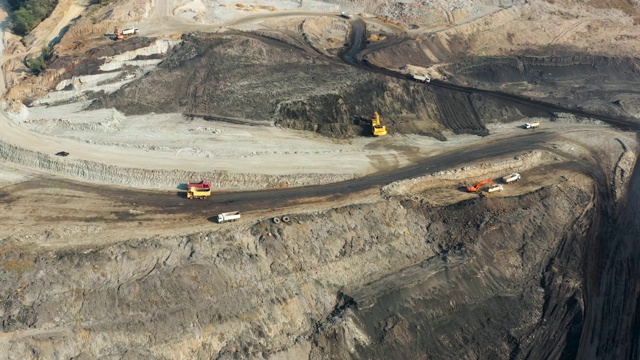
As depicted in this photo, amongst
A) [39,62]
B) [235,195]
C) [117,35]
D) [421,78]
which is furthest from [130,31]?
[421,78]

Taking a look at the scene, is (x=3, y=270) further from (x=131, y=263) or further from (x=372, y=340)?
(x=372, y=340)

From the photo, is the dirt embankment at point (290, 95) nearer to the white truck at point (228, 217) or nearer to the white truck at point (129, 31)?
the white truck at point (129, 31)

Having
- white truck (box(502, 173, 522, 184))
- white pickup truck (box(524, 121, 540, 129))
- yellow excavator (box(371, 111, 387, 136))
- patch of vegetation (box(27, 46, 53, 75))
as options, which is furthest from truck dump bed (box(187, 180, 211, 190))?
white pickup truck (box(524, 121, 540, 129))

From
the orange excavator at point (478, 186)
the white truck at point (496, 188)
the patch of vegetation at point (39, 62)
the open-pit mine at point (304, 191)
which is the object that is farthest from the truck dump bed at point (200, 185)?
the patch of vegetation at point (39, 62)

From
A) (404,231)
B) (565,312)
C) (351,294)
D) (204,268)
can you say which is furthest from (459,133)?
(204,268)

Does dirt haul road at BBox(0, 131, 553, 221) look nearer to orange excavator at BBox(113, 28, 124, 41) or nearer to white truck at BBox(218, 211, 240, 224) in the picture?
white truck at BBox(218, 211, 240, 224)

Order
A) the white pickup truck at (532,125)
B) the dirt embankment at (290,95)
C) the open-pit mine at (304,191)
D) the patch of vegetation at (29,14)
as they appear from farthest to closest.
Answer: the patch of vegetation at (29,14), the white pickup truck at (532,125), the dirt embankment at (290,95), the open-pit mine at (304,191)

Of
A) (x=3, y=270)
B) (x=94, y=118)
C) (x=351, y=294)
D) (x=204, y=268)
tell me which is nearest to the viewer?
(x=3, y=270)
